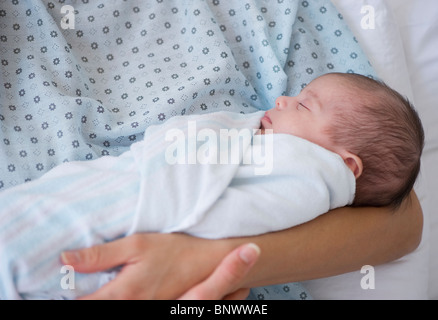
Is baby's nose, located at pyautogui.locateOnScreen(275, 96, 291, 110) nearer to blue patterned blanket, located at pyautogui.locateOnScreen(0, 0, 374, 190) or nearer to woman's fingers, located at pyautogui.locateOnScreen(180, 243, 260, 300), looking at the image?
blue patterned blanket, located at pyautogui.locateOnScreen(0, 0, 374, 190)

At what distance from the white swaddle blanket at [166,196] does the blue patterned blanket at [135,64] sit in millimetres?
150

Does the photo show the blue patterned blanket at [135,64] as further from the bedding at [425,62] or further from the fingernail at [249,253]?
the fingernail at [249,253]

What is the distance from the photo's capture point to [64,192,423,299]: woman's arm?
2.70 feet

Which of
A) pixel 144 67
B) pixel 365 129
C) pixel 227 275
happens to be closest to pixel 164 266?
pixel 227 275

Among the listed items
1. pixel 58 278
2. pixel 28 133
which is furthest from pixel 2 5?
pixel 58 278

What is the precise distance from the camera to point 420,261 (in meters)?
1.18

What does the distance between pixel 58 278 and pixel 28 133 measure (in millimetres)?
398

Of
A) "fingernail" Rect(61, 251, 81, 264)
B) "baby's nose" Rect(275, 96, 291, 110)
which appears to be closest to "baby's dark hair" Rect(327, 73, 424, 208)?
"baby's nose" Rect(275, 96, 291, 110)

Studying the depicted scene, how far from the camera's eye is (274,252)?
0.92 m

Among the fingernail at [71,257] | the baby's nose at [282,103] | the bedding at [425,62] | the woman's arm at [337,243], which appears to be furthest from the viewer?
the bedding at [425,62]

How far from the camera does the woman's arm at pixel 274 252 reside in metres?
0.82

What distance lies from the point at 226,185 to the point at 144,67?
0.49 m

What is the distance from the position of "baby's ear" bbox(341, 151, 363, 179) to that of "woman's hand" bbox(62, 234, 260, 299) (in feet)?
0.90

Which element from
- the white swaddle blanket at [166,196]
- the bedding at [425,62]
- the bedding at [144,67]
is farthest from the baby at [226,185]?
the bedding at [425,62]
